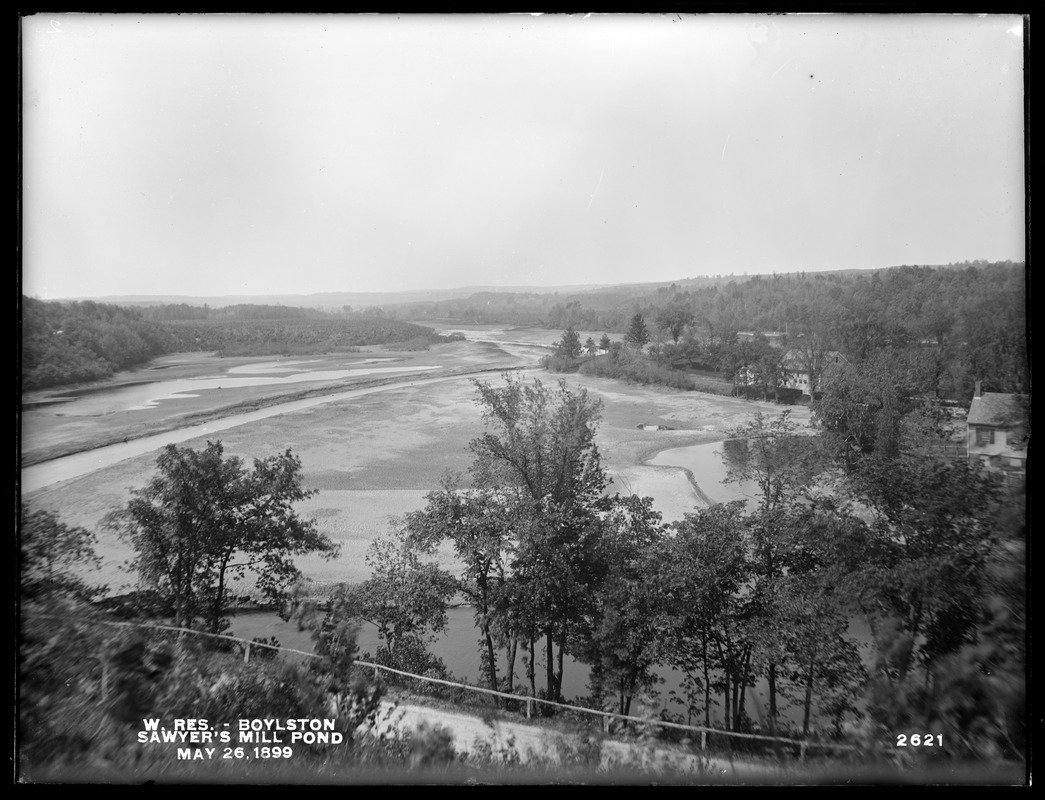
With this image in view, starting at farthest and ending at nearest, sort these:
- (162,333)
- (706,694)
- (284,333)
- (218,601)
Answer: (284,333)
(162,333)
(218,601)
(706,694)

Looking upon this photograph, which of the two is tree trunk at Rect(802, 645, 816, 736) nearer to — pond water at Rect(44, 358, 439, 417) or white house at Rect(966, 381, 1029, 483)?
white house at Rect(966, 381, 1029, 483)

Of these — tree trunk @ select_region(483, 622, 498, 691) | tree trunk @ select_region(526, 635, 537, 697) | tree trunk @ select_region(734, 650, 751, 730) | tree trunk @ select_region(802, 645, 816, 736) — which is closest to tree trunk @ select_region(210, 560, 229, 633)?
tree trunk @ select_region(483, 622, 498, 691)

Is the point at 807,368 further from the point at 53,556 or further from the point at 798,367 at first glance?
the point at 53,556

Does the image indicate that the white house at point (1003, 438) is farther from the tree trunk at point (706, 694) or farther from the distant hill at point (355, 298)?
the distant hill at point (355, 298)

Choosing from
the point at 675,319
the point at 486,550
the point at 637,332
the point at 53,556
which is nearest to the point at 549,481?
the point at 486,550

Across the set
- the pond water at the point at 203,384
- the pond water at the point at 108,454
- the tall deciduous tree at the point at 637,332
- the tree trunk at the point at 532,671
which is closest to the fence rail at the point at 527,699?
the tree trunk at the point at 532,671
